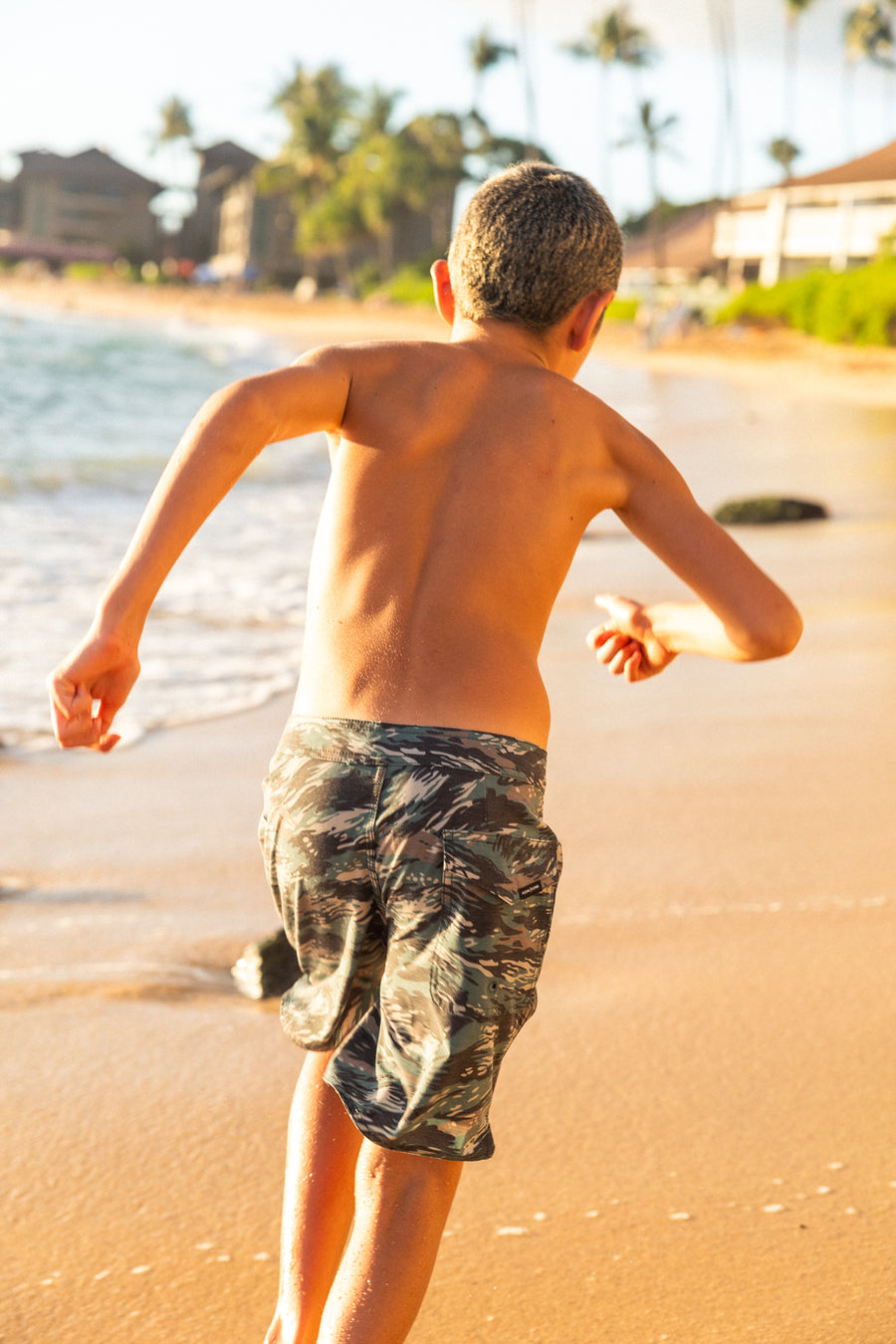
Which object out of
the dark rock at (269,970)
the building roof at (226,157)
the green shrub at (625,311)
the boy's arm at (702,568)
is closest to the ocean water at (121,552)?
the dark rock at (269,970)

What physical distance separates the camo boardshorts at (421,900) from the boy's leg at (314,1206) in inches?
3.8

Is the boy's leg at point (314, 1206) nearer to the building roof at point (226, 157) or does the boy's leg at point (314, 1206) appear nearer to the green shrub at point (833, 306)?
the green shrub at point (833, 306)

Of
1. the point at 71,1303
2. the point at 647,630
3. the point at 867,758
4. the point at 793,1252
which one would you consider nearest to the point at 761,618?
the point at 647,630

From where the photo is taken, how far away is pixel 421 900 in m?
1.82

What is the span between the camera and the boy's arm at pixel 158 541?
5.47 feet

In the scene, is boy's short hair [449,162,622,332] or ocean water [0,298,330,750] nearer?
boy's short hair [449,162,622,332]

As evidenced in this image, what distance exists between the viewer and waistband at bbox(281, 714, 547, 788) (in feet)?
6.06

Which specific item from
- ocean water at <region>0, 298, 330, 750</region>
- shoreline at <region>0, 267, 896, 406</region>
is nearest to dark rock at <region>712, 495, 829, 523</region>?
ocean water at <region>0, 298, 330, 750</region>

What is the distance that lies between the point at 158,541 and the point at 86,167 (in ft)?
374

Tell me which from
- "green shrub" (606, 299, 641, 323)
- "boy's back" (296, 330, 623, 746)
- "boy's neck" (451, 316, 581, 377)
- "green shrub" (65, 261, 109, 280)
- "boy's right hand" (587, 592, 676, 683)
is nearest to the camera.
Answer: "boy's back" (296, 330, 623, 746)

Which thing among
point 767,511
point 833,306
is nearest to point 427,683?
point 767,511

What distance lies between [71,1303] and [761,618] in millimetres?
1482

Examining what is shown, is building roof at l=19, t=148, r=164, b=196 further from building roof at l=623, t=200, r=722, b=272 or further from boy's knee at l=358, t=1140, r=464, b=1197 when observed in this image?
boy's knee at l=358, t=1140, r=464, b=1197

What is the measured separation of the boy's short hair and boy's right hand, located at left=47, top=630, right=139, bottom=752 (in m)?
0.76
